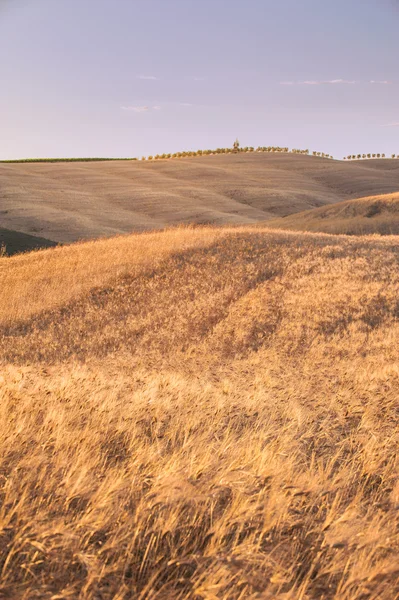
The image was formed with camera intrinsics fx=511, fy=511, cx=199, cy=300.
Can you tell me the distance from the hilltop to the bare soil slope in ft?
0.25

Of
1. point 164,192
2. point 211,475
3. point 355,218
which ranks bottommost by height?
point 211,475

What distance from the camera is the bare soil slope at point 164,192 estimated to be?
39781mm

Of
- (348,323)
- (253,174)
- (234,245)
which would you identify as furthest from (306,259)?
(253,174)

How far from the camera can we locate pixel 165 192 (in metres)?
52.9

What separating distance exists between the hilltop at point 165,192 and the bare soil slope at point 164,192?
8cm

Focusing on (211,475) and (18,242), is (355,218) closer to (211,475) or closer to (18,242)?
(18,242)

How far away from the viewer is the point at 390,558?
2.74m

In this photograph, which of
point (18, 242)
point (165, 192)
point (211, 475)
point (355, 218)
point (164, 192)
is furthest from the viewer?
point (165, 192)

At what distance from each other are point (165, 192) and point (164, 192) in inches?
6.3

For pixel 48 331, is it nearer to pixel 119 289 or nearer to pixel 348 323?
pixel 119 289

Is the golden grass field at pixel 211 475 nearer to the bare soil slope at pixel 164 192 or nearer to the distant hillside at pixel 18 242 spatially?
the distant hillside at pixel 18 242

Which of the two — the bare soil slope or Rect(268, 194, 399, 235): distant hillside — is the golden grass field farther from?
the bare soil slope

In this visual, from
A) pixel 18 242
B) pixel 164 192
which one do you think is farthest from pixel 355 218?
pixel 164 192

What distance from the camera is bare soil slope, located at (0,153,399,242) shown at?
39781 mm
